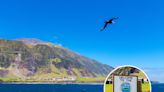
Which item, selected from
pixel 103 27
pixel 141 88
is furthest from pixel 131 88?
pixel 103 27

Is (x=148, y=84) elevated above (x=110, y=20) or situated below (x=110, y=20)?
below

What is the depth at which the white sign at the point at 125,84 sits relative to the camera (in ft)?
22.2

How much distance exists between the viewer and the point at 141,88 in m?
6.88

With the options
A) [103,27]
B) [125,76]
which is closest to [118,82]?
[125,76]

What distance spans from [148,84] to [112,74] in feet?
2.14

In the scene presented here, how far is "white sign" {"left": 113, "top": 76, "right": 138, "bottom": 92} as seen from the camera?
22.2 ft

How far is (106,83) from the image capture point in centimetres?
702

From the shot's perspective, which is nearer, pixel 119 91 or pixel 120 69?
pixel 119 91

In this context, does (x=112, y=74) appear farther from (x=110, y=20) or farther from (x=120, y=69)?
(x=110, y=20)

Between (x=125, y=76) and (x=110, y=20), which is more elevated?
(x=110, y=20)

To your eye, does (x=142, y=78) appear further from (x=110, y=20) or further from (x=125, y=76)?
(x=110, y=20)

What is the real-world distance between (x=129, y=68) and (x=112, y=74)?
0.34 m

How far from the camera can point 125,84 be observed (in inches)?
270

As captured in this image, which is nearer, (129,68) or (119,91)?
(119,91)
